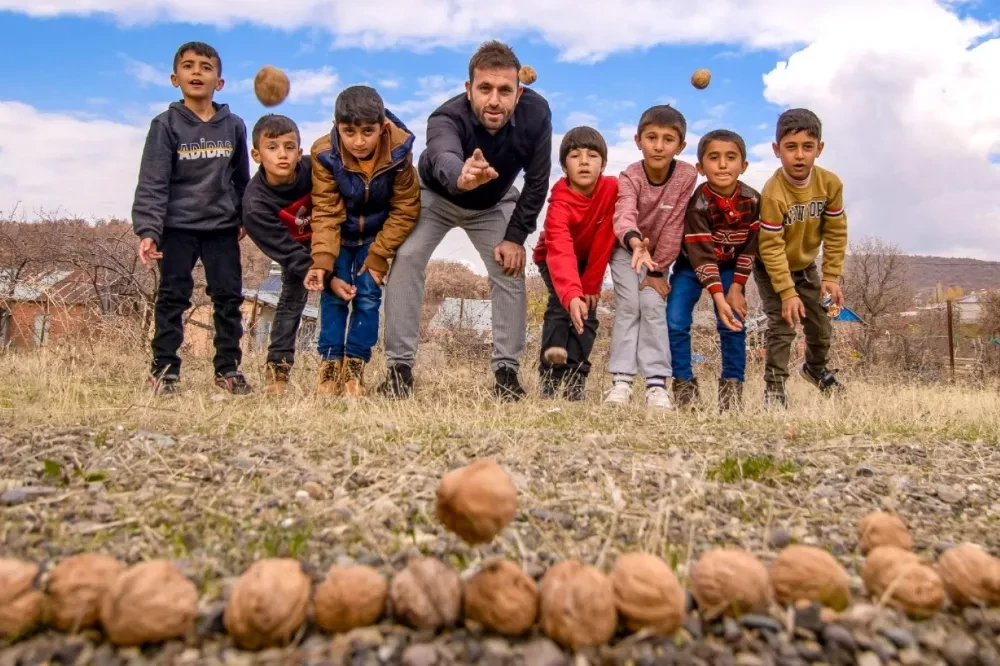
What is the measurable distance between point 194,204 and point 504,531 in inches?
146

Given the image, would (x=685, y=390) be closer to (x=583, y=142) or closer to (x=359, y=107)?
(x=583, y=142)

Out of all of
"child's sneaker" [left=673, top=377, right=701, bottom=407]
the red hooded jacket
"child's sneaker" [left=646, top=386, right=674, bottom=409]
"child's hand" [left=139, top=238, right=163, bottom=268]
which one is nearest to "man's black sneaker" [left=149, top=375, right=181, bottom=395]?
"child's hand" [left=139, top=238, right=163, bottom=268]

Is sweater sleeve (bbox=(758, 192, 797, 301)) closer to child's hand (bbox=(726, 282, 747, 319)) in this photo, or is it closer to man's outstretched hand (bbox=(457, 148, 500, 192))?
child's hand (bbox=(726, 282, 747, 319))

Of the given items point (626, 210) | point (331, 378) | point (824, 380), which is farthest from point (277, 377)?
point (824, 380)

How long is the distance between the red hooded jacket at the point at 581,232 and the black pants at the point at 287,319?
160 centimetres

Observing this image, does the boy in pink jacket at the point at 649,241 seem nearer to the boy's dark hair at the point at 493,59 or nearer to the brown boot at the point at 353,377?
the boy's dark hair at the point at 493,59

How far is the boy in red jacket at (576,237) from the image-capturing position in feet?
15.6

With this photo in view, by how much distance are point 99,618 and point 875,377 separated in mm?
9193

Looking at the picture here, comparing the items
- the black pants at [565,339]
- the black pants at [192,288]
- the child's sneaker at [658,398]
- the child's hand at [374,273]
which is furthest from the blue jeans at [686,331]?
the black pants at [192,288]

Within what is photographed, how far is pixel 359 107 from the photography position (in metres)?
4.32

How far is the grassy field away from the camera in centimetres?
176

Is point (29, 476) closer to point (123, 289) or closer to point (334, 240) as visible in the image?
point (334, 240)

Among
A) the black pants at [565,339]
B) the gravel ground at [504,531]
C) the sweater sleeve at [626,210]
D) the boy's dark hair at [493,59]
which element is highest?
the boy's dark hair at [493,59]

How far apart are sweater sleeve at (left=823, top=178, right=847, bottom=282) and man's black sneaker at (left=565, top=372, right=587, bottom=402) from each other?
182cm
